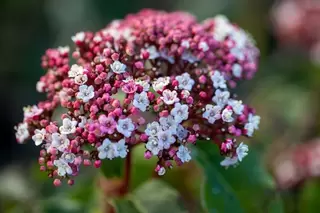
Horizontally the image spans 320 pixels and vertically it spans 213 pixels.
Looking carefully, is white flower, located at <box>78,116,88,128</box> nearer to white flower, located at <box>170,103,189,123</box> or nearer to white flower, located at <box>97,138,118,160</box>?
white flower, located at <box>97,138,118,160</box>

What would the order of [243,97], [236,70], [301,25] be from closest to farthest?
[236,70] < [301,25] < [243,97]

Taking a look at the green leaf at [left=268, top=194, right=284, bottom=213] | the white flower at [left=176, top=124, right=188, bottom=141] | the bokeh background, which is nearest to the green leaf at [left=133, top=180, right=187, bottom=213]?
the bokeh background

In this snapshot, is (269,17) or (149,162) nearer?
(149,162)

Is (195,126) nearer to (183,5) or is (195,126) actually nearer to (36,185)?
(36,185)

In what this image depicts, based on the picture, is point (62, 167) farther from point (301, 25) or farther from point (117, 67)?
point (301, 25)

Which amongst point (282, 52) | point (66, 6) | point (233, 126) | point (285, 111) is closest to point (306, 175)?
point (285, 111)

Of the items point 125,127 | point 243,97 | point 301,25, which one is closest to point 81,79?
point 125,127
